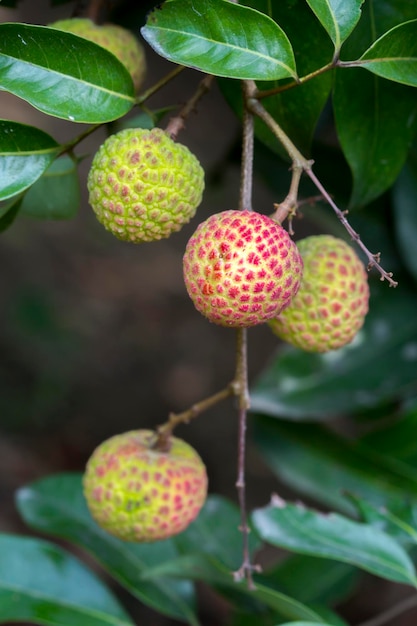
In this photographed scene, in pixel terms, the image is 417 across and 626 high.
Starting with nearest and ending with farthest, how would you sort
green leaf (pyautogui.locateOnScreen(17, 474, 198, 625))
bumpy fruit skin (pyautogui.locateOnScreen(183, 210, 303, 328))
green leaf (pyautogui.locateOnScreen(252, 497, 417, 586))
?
bumpy fruit skin (pyautogui.locateOnScreen(183, 210, 303, 328)) < green leaf (pyautogui.locateOnScreen(252, 497, 417, 586)) < green leaf (pyautogui.locateOnScreen(17, 474, 198, 625))

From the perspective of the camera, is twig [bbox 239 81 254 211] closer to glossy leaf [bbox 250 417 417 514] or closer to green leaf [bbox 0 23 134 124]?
green leaf [bbox 0 23 134 124]

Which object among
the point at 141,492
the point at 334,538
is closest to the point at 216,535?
the point at 334,538

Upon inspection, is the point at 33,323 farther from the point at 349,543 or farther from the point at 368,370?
the point at 349,543

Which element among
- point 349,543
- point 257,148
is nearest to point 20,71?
point 257,148

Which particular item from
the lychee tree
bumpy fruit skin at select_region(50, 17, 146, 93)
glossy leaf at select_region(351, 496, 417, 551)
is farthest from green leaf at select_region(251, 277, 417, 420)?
bumpy fruit skin at select_region(50, 17, 146, 93)

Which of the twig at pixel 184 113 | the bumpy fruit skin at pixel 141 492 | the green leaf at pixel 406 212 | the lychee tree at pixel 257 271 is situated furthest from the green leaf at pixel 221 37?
the green leaf at pixel 406 212

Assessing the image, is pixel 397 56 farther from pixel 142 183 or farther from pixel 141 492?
pixel 141 492

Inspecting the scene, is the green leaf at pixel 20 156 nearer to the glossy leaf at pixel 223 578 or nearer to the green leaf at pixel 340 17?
the green leaf at pixel 340 17
